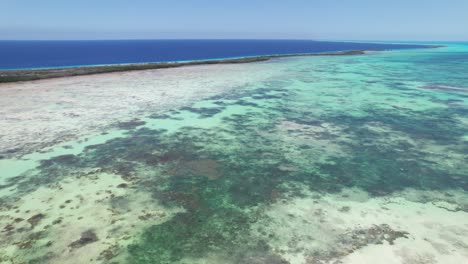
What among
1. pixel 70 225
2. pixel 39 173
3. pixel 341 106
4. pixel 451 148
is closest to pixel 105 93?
pixel 39 173

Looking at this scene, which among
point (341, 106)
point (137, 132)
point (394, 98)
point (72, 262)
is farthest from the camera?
point (394, 98)

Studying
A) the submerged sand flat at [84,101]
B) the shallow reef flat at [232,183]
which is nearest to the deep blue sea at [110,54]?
the submerged sand flat at [84,101]

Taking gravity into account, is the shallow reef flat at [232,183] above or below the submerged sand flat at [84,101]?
below

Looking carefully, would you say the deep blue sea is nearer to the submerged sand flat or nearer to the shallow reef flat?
the submerged sand flat

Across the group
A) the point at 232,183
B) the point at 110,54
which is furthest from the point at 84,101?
the point at 110,54

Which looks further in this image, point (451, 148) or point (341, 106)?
point (341, 106)

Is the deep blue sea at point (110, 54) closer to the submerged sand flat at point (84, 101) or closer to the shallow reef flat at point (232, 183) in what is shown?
the submerged sand flat at point (84, 101)

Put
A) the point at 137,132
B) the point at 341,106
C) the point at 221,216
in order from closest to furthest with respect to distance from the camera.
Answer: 1. the point at 221,216
2. the point at 137,132
3. the point at 341,106

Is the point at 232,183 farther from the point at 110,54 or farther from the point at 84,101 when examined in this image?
the point at 110,54

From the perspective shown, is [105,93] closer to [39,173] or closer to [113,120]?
[113,120]
